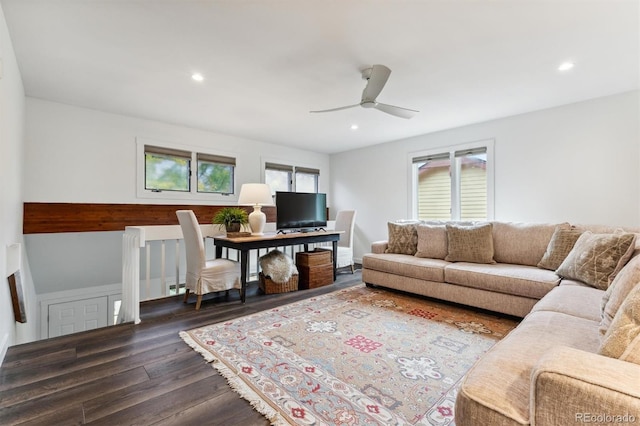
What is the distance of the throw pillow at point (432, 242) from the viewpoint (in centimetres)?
368

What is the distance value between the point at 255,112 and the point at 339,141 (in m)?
2.04

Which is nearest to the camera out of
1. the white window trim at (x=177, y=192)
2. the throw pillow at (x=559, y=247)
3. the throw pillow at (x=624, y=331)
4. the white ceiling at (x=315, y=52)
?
the throw pillow at (x=624, y=331)

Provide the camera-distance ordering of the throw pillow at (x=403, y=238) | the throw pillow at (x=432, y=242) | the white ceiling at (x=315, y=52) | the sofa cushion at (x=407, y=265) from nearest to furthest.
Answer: the white ceiling at (x=315, y=52) → the sofa cushion at (x=407, y=265) → the throw pillow at (x=432, y=242) → the throw pillow at (x=403, y=238)

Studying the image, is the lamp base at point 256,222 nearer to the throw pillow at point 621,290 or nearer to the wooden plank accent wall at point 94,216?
the wooden plank accent wall at point 94,216

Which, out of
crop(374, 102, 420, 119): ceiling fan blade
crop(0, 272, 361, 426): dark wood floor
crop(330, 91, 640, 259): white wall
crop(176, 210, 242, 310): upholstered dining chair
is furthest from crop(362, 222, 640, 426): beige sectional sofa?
crop(176, 210, 242, 310): upholstered dining chair

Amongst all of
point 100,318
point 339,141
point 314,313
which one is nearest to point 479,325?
point 314,313

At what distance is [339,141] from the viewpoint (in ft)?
18.2

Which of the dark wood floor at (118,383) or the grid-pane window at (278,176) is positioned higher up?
the grid-pane window at (278,176)

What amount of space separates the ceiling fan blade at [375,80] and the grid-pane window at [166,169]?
3193mm

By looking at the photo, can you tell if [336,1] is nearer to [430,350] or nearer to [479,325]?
[430,350]

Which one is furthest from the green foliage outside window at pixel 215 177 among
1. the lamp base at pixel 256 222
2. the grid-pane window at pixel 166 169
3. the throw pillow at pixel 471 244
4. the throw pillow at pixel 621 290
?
the throw pillow at pixel 621 290

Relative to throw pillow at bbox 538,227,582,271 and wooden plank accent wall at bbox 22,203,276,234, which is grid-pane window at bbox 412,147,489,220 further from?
wooden plank accent wall at bbox 22,203,276,234

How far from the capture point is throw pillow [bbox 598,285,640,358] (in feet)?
3.04

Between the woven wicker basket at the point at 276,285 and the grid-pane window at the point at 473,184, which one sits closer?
the woven wicker basket at the point at 276,285
